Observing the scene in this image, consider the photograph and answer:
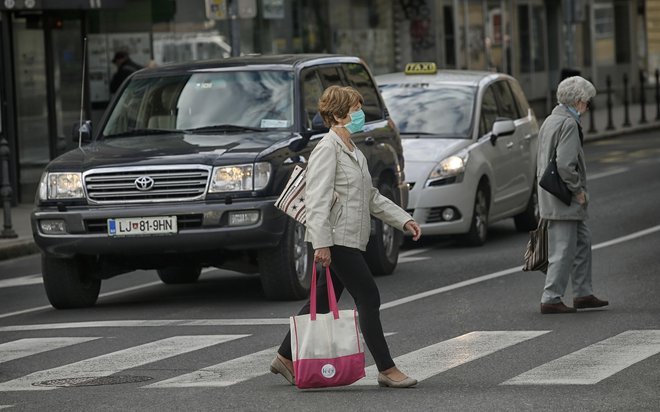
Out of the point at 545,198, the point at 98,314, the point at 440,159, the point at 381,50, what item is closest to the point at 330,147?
the point at 545,198

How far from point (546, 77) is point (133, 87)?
Answer: 1333 inches

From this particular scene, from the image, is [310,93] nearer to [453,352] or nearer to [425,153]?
[425,153]

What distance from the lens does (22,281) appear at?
15.6 meters

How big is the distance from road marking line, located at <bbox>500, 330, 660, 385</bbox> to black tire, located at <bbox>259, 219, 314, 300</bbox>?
302 centimetres

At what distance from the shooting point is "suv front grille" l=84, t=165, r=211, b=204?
41.2ft

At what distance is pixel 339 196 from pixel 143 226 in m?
3.73

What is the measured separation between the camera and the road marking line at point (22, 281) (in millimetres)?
15367

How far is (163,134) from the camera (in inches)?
539

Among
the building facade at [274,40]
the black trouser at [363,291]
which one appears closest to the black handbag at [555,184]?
the black trouser at [363,291]

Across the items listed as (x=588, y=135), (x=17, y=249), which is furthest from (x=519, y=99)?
(x=588, y=135)

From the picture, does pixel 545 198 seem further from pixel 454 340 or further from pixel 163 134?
pixel 163 134

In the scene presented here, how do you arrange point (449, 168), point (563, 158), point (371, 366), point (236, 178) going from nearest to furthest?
1. point (371, 366)
2. point (563, 158)
3. point (236, 178)
4. point (449, 168)

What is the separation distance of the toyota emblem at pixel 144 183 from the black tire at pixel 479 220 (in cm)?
496

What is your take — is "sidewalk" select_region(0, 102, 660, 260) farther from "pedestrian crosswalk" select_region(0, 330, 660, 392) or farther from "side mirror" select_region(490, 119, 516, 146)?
"pedestrian crosswalk" select_region(0, 330, 660, 392)
